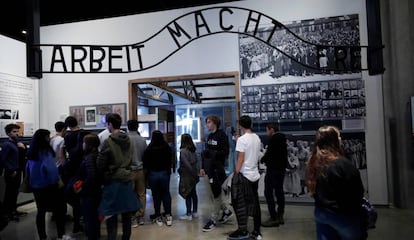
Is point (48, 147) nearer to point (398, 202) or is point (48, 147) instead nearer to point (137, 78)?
point (137, 78)

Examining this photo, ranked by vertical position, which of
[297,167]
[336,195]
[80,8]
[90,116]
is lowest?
[297,167]

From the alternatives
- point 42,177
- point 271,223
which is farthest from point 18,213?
point 271,223

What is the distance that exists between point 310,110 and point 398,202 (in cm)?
192

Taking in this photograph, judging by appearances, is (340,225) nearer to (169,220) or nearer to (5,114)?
(169,220)

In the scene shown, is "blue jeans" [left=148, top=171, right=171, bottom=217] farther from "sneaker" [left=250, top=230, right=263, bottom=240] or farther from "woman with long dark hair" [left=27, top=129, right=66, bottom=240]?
"sneaker" [left=250, top=230, right=263, bottom=240]

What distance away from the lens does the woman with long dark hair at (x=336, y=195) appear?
1898 mm

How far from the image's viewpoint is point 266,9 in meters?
5.57

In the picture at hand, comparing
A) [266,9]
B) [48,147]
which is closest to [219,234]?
[48,147]

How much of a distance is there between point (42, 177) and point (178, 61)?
3.27 meters

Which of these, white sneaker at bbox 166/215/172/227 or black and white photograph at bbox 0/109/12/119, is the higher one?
black and white photograph at bbox 0/109/12/119

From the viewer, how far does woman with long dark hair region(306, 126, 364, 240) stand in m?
1.90

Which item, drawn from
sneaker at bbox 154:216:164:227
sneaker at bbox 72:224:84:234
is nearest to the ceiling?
sneaker at bbox 154:216:164:227

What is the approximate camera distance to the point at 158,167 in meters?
4.28

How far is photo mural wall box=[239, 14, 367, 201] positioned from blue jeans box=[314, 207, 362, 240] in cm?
345
